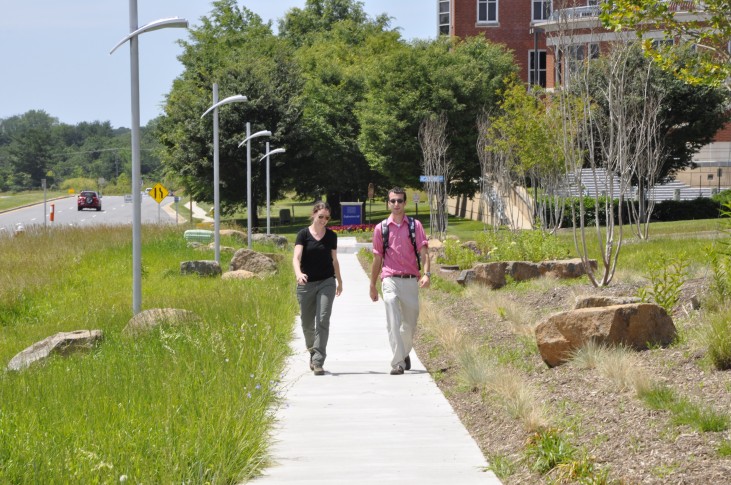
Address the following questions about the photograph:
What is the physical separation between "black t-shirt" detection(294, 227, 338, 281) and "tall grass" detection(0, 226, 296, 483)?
1074 mm

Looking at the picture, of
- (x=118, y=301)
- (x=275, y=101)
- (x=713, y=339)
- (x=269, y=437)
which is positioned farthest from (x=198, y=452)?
(x=275, y=101)

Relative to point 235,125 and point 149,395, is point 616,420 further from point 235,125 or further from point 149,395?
point 235,125

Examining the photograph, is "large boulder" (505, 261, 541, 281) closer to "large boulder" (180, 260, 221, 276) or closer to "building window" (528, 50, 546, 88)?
"large boulder" (180, 260, 221, 276)

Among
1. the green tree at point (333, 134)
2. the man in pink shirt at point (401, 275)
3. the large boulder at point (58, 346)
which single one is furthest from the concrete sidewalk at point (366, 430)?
the green tree at point (333, 134)

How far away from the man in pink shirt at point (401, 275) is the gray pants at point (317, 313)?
626mm

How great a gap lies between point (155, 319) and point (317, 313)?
402 centimetres

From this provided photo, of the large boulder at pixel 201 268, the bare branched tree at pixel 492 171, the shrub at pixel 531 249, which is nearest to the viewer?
the shrub at pixel 531 249

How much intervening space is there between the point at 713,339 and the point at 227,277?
17.5 m

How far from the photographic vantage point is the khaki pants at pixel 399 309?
40.8 ft

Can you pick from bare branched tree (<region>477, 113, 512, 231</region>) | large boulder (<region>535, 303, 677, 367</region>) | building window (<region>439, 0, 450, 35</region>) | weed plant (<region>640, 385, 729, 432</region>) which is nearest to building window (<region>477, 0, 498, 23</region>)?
bare branched tree (<region>477, 113, 512, 231</region>)

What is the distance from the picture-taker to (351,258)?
3784 cm

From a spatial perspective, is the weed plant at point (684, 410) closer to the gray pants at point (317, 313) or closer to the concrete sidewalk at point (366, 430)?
the concrete sidewalk at point (366, 430)

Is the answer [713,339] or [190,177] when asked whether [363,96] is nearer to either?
[190,177]

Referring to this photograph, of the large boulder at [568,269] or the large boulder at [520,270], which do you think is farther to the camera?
the large boulder at [520,270]
